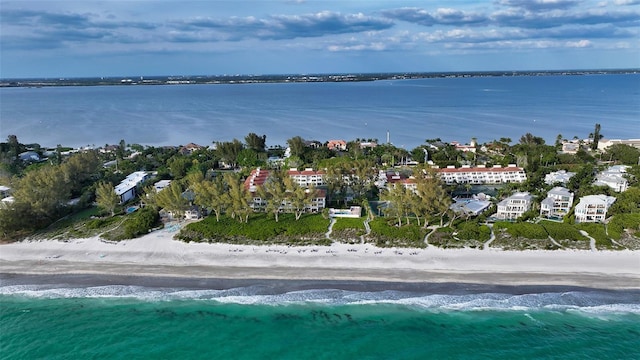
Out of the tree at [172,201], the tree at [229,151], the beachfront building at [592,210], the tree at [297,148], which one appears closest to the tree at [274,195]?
the tree at [172,201]

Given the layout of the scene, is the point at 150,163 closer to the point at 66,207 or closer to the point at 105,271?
the point at 66,207

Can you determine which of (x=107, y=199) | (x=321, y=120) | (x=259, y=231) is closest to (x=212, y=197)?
(x=259, y=231)

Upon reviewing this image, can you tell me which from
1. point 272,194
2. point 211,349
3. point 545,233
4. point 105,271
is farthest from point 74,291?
point 545,233

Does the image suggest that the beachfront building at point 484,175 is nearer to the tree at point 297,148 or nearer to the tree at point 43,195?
the tree at point 297,148

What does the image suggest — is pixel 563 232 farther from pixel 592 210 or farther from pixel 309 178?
pixel 309 178

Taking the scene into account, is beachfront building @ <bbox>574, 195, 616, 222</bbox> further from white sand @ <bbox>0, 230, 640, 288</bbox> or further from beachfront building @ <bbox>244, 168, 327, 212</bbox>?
beachfront building @ <bbox>244, 168, 327, 212</bbox>
